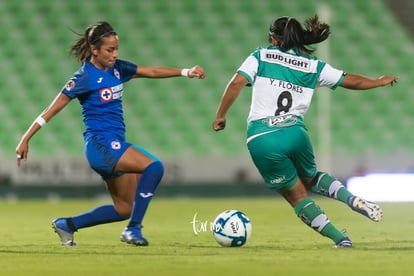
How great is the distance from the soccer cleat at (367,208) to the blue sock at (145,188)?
4.56 feet

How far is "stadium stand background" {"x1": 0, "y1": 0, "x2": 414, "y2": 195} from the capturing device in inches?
664

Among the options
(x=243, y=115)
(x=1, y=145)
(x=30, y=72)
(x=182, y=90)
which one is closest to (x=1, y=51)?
(x=30, y=72)

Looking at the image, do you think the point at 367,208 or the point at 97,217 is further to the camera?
the point at 97,217

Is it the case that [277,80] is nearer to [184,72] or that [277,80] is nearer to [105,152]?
[184,72]

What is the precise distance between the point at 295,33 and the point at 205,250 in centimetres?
168

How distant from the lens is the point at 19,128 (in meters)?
17.3

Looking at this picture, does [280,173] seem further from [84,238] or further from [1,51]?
[1,51]

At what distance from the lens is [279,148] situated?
7004 millimetres

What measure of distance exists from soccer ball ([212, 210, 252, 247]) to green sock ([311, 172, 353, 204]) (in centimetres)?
58

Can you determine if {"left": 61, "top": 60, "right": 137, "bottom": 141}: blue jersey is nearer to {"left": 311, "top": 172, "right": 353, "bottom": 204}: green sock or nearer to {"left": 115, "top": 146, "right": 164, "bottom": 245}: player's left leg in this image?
{"left": 115, "top": 146, "right": 164, "bottom": 245}: player's left leg

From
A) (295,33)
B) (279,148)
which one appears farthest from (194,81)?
(279,148)

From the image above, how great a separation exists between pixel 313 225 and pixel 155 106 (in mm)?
10743

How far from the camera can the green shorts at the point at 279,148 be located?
702 centimetres

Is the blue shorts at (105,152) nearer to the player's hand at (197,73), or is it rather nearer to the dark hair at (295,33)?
the player's hand at (197,73)
